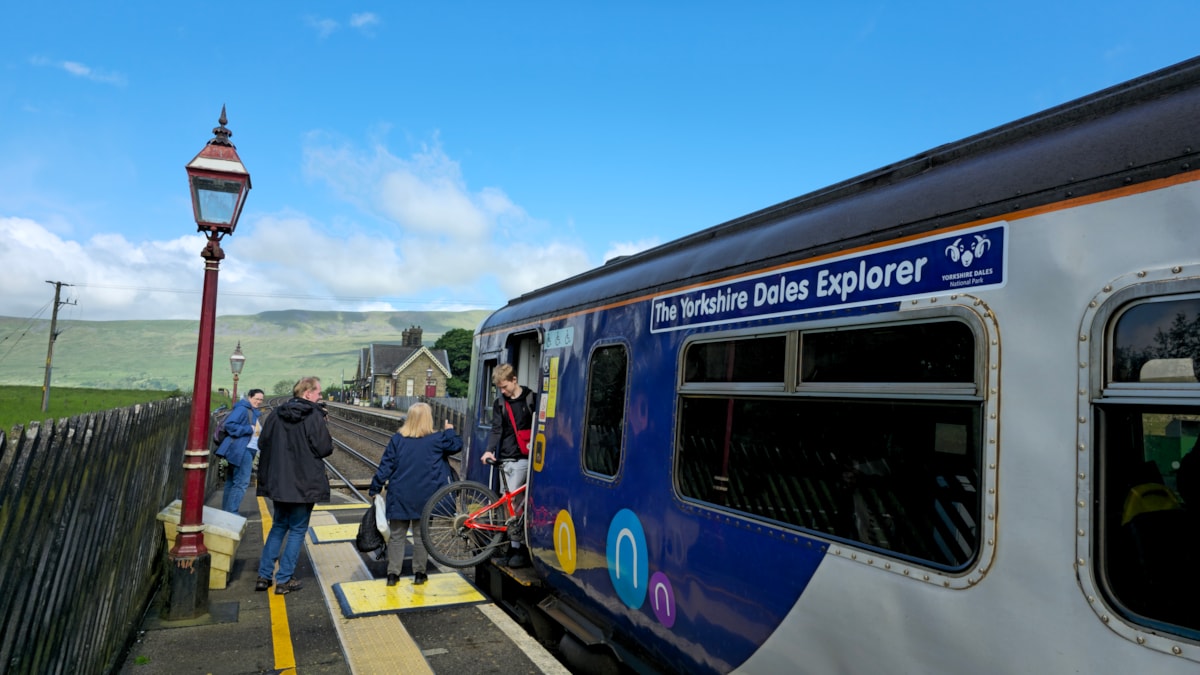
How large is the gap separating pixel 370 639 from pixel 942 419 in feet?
14.0

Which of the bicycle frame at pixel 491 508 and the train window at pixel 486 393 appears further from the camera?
the train window at pixel 486 393

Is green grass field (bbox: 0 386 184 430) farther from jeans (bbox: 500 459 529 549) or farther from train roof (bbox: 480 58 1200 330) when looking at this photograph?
train roof (bbox: 480 58 1200 330)

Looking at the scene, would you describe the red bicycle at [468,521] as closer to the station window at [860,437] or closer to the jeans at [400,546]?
the jeans at [400,546]

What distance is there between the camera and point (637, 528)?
14.9ft

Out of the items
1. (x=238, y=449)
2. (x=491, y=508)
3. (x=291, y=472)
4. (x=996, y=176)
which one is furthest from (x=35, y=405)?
(x=996, y=176)

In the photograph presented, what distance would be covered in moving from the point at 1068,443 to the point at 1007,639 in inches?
24.5

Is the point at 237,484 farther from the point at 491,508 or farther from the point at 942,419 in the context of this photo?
the point at 942,419

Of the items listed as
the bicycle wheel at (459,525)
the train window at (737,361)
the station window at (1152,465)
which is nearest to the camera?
the station window at (1152,465)

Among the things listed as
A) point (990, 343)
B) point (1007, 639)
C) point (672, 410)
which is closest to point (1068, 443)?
point (990, 343)

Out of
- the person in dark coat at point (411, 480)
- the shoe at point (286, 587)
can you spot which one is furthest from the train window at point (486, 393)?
the shoe at point (286, 587)

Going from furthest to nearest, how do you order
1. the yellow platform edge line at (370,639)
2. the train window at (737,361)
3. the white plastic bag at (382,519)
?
the white plastic bag at (382,519), the yellow platform edge line at (370,639), the train window at (737,361)

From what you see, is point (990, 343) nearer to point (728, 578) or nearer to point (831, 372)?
point (831, 372)

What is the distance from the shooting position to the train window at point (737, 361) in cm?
351

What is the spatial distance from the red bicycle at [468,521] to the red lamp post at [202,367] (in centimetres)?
172
